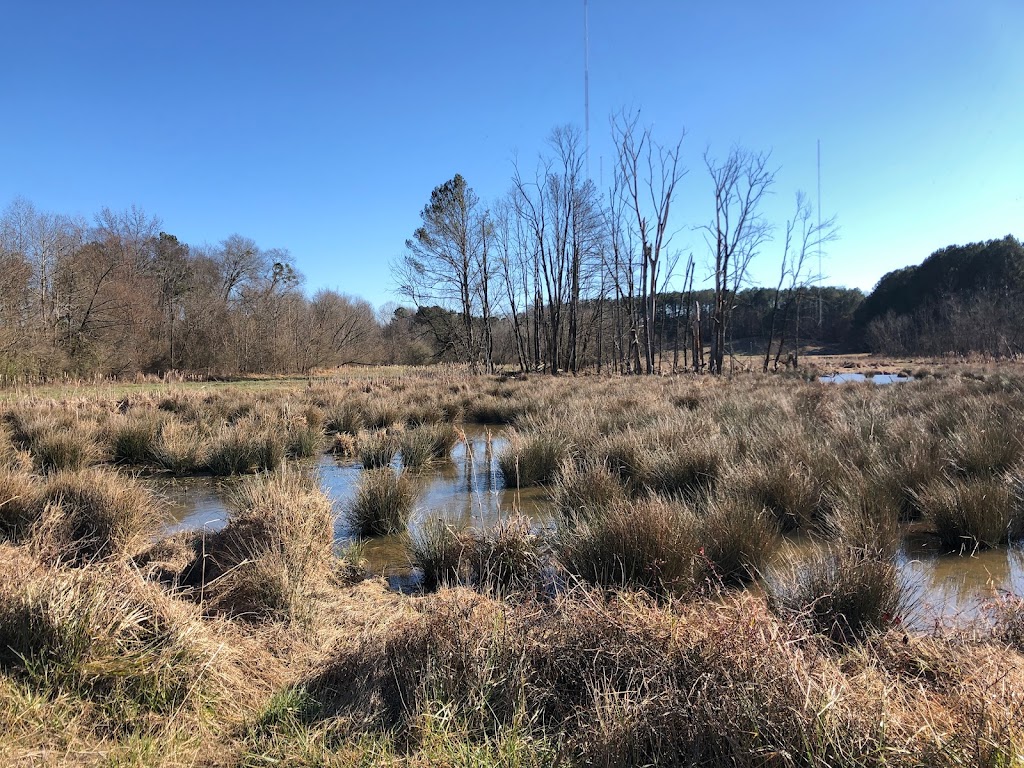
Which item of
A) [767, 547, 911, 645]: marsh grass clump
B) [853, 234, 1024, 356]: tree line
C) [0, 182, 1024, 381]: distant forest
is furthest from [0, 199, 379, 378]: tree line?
[853, 234, 1024, 356]: tree line

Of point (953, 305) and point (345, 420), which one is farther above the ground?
point (953, 305)

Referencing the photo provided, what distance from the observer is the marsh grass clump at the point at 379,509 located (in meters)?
5.11

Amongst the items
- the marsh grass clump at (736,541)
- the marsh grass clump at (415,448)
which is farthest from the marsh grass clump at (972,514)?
the marsh grass clump at (415,448)

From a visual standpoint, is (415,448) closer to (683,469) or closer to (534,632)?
(683,469)

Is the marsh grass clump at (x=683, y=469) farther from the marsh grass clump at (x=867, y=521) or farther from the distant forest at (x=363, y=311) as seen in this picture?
the distant forest at (x=363, y=311)

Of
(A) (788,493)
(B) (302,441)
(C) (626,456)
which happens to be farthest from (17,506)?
(A) (788,493)

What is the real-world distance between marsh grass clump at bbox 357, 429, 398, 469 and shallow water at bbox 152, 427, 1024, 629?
0.21 meters

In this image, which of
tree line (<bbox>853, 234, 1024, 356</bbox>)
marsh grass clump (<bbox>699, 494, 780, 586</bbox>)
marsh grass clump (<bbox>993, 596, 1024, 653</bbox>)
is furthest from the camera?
tree line (<bbox>853, 234, 1024, 356</bbox>)

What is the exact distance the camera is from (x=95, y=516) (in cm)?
425

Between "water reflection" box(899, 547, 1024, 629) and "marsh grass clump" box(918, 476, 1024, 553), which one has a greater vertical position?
"marsh grass clump" box(918, 476, 1024, 553)

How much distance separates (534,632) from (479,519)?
114 inches

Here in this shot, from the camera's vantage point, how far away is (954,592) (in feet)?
10.9

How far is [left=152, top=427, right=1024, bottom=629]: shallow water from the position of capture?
3207 mm

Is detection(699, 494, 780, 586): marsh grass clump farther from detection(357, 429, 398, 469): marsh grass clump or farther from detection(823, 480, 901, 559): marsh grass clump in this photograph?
detection(357, 429, 398, 469): marsh grass clump
